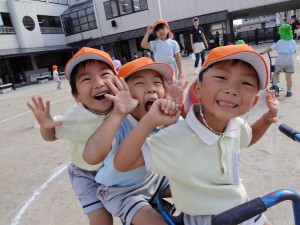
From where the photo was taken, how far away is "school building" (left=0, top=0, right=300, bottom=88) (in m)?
22.1

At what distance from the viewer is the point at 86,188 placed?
5.52ft

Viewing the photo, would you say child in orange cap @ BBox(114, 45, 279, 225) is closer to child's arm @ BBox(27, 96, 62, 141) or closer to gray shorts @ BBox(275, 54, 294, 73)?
child's arm @ BBox(27, 96, 62, 141)

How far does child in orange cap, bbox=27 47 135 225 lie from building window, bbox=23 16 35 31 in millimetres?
26985

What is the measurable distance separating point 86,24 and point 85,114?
28.2 metres

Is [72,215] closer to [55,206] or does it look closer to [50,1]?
[55,206]

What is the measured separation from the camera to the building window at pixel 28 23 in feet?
81.5

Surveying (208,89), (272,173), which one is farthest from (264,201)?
(272,173)

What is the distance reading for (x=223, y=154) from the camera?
122cm

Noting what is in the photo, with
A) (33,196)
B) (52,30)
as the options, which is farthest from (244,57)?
(52,30)

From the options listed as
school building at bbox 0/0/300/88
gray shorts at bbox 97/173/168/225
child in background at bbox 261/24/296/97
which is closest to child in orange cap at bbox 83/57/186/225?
gray shorts at bbox 97/173/168/225

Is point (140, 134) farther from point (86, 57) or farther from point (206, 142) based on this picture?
point (86, 57)

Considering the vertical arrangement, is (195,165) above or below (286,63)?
above

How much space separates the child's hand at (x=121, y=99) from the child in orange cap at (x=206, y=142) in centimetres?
17

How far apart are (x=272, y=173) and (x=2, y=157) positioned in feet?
13.3
